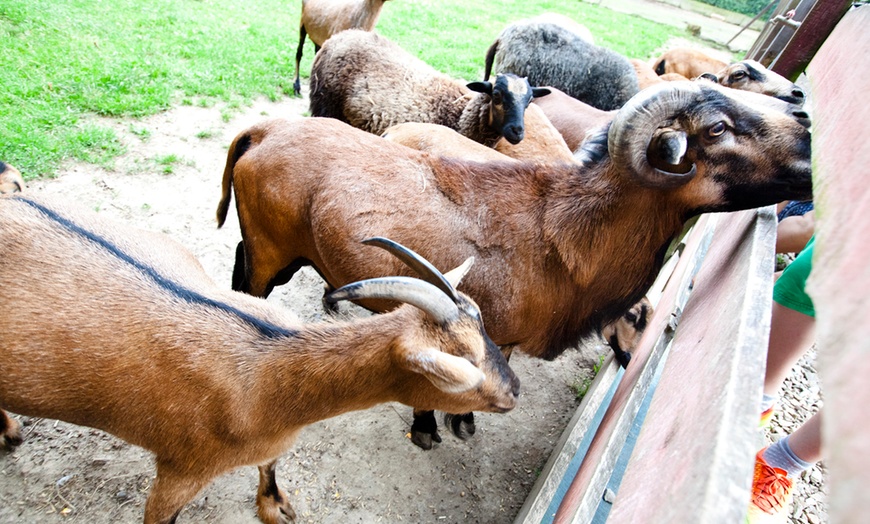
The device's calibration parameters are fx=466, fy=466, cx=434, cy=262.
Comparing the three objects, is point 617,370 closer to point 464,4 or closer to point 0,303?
point 0,303

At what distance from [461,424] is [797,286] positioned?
253cm

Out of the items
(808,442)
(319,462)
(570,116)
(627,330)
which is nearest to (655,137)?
(808,442)

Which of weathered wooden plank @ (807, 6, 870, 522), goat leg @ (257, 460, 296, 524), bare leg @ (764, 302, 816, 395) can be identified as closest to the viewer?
weathered wooden plank @ (807, 6, 870, 522)

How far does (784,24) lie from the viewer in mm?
5324

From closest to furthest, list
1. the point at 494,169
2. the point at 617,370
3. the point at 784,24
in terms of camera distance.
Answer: the point at 494,169
the point at 617,370
the point at 784,24

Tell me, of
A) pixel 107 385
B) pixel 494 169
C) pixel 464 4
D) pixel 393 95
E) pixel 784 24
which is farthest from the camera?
pixel 464 4

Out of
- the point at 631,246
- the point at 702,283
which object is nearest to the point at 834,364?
→ the point at 702,283

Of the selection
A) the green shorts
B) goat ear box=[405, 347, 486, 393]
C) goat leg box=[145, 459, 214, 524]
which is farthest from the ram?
goat leg box=[145, 459, 214, 524]

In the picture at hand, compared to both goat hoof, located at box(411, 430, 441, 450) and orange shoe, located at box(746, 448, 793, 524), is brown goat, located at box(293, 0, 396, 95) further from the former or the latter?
orange shoe, located at box(746, 448, 793, 524)

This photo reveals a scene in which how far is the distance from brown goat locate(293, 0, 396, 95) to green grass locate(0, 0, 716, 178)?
0.75 m

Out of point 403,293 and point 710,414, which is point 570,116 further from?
point 710,414

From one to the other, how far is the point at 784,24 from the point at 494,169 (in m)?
4.68

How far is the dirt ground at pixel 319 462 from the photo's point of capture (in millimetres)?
3113

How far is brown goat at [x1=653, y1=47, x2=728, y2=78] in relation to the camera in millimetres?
8883
